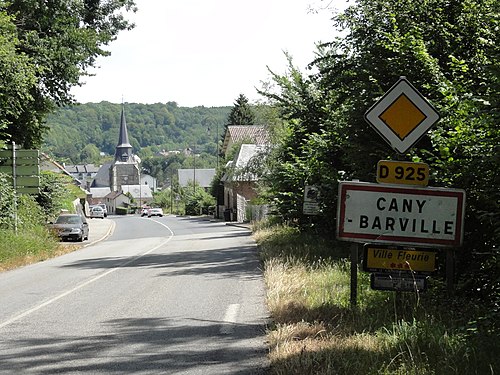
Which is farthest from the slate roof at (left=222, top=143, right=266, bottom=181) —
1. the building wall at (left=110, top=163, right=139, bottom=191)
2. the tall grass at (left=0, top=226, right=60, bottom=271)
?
Answer: the building wall at (left=110, top=163, right=139, bottom=191)

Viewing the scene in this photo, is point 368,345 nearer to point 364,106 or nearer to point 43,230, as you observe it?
point 364,106

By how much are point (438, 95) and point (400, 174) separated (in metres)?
3.86

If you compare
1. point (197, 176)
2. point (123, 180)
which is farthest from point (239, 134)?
point (123, 180)

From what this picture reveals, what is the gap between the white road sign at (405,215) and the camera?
25.0 feet

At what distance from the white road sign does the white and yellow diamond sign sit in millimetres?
546

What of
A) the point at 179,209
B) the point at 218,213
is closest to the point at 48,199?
the point at 218,213

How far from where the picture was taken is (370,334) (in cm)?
733

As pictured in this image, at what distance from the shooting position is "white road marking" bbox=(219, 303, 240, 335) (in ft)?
29.9

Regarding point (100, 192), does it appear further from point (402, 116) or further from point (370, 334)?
point (370, 334)

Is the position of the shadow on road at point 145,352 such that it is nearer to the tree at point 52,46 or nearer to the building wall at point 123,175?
the tree at point 52,46

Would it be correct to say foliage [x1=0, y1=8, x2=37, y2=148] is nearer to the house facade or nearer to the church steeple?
the house facade

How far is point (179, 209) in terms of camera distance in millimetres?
119875

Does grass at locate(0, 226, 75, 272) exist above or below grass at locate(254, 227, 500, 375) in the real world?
below

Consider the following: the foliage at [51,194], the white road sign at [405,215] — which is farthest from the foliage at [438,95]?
the foliage at [51,194]
